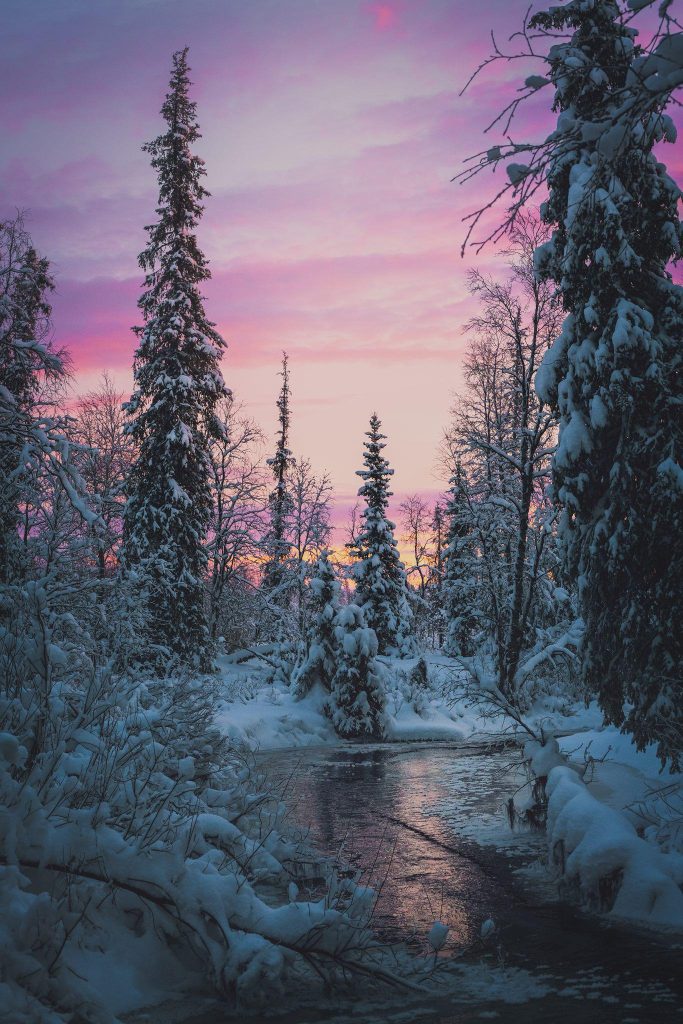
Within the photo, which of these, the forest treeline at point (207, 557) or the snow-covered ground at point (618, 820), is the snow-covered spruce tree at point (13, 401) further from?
the snow-covered ground at point (618, 820)

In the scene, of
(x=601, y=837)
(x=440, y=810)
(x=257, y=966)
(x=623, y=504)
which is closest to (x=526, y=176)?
(x=257, y=966)

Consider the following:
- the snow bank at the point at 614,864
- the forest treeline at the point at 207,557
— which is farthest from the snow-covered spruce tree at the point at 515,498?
the snow bank at the point at 614,864

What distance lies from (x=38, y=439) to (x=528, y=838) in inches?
283

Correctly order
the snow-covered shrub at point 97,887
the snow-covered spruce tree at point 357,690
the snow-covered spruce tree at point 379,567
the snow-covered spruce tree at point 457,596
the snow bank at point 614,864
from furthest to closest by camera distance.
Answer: the snow-covered spruce tree at point 457,596 < the snow-covered spruce tree at point 379,567 < the snow-covered spruce tree at point 357,690 < the snow bank at point 614,864 < the snow-covered shrub at point 97,887

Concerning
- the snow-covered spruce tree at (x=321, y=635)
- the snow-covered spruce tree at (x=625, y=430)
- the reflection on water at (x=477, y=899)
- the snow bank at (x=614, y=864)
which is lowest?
the reflection on water at (x=477, y=899)

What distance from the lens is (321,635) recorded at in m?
22.5

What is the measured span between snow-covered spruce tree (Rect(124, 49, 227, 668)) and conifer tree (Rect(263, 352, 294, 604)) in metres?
14.3

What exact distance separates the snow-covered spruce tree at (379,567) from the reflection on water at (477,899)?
1918cm

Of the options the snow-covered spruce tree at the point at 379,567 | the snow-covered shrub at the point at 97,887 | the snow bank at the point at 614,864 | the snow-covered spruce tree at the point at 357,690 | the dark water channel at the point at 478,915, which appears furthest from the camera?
the snow-covered spruce tree at the point at 379,567

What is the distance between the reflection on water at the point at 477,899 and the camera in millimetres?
4922

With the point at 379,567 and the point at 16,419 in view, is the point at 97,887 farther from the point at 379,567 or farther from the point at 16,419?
the point at 379,567

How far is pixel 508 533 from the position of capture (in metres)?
26.3

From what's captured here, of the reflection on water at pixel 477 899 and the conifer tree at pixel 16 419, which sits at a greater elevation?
the conifer tree at pixel 16 419

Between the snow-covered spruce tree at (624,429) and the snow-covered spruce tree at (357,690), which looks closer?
the snow-covered spruce tree at (624,429)
